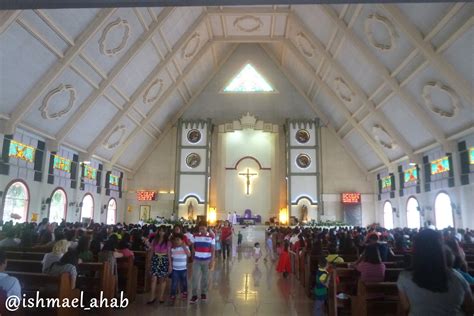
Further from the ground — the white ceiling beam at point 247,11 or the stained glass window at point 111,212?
the white ceiling beam at point 247,11

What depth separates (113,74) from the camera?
1535cm

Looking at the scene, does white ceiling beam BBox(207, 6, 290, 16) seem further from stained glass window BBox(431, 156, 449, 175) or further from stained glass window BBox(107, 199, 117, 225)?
stained glass window BBox(107, 199, 117, 225)

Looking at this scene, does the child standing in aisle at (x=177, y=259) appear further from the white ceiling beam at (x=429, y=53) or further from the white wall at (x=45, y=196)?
the white ceiling beam at (x=429, y=53)

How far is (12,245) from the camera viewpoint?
25.1 feet

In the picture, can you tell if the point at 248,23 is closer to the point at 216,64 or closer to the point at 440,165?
the point at 216,64

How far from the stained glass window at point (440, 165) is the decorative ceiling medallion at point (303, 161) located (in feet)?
27.7

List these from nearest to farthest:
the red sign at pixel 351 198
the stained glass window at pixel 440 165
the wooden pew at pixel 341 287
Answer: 1. the wooden pew at pixel 341 287
2. the stained glass window at pixel 440 165
3. the red sign at pixel 351 198

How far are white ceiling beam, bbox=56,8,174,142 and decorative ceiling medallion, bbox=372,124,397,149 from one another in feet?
37.7

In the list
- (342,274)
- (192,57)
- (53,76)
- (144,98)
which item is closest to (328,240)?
(342,274)

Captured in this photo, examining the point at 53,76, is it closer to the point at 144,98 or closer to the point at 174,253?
the point at 144,98

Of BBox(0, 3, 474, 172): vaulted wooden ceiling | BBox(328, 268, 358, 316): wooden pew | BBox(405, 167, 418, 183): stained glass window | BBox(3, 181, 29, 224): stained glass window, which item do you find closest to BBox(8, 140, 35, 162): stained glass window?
BBox(0, 3, 474, 172): vaulted wooden ceiling

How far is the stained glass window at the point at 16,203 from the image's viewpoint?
42.0ft

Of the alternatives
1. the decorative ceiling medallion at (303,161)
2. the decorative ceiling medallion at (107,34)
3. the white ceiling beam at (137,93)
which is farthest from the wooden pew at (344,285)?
the decorative ceiling medallion at (303,161)

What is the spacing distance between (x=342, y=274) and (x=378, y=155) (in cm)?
1642
